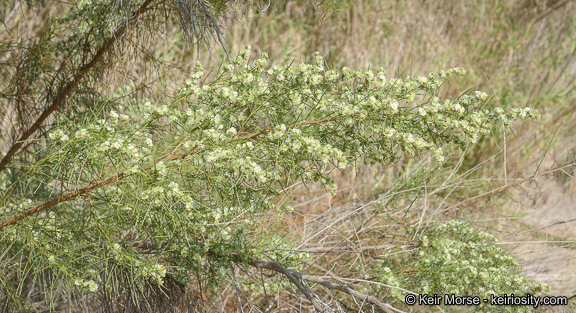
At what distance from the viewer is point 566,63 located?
4.96 meters

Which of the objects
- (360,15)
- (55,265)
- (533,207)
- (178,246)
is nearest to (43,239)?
(55,265)

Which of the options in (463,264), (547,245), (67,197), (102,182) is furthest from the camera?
(547,245)

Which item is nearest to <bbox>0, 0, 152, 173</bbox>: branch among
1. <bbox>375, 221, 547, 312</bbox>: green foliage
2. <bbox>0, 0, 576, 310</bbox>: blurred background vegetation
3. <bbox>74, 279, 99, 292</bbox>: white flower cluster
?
<bbox>74, 279, 99, 292</bbox>: white flower cluster

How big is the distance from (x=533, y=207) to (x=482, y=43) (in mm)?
1923

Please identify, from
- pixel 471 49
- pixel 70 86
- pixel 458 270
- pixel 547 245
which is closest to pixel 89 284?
pixel 70 86

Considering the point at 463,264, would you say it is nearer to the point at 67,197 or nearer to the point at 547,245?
the point at 67,197

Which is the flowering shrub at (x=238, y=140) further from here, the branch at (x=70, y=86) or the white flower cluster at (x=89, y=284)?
the branch at (x=70, y=86)

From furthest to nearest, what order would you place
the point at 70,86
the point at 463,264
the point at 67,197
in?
the point at 70,86
the point at 463,264
the point at 67,197

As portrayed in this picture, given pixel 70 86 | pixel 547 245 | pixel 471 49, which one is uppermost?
pixel 70 86

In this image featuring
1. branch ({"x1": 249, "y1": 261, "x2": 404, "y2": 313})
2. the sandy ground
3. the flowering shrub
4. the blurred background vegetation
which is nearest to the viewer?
the flowering shrub

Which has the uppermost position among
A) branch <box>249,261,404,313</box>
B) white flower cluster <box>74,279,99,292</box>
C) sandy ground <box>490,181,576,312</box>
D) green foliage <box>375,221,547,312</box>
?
white flower cluster <box>74,279,99,292</box>

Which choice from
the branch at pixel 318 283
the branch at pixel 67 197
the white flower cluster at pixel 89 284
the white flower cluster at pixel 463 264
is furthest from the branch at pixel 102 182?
the white flower cluster at pixel 463 264

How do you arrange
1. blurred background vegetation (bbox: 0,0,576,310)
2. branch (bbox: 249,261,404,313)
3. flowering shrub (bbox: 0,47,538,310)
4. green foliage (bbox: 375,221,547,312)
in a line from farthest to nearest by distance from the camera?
blurred background vegetation (bbox: 0,0,576,310) < green foliage (bbox: 375,221,547,312) < branch (bbox: 249,261,404,313) < flowering shrub (bbox: 0,47,538,310)

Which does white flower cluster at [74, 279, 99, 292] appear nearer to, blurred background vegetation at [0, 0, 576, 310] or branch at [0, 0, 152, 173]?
branch at [0, 0, 152, 173]
